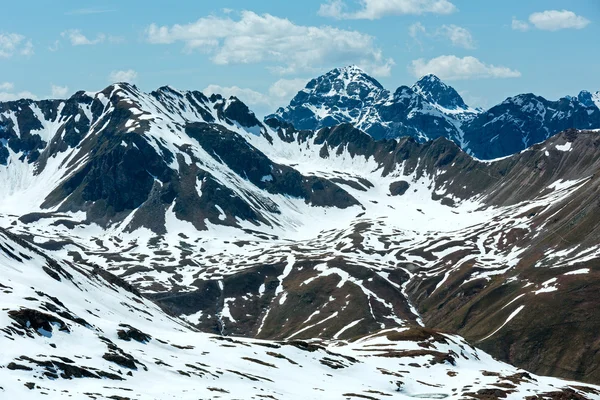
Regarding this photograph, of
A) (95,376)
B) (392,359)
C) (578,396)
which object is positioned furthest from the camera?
(392,359)

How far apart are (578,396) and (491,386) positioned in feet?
51.0

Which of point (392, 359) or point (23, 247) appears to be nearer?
point (392, 359)

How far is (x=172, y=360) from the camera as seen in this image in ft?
358

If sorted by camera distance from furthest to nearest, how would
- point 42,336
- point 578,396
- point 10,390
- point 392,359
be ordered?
1. point 392,359
2. point 578,396
3. point 42,336
4. point 10,390

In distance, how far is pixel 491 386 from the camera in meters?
139

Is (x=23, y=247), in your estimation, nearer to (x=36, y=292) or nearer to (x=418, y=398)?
(x=36, y=292)

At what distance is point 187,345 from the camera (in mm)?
125438

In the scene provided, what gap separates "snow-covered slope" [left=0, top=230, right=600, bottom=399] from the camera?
86000 mm

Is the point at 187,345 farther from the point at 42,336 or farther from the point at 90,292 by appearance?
the point at 90,292

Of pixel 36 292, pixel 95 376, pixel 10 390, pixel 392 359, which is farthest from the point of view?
pixel 392 359

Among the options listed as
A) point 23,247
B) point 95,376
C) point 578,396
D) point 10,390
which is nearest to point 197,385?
point 95,376

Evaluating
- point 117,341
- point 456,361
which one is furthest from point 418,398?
point 117,341

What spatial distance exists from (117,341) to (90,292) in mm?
65940

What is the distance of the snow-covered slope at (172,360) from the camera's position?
3386 inches
